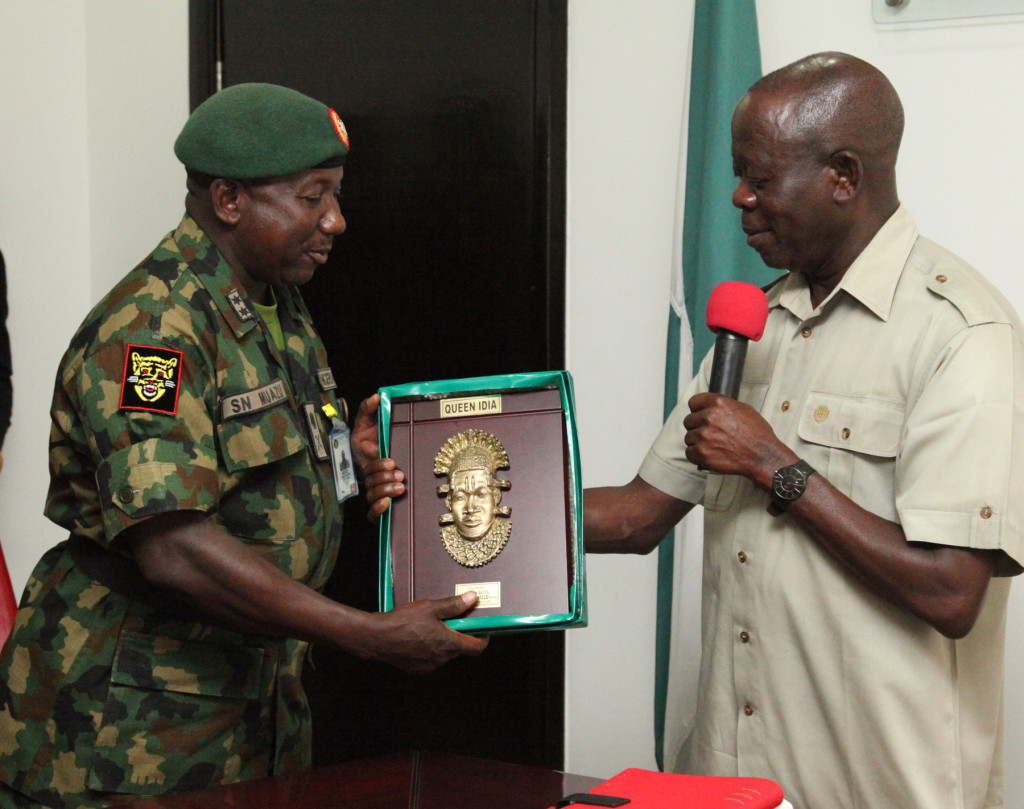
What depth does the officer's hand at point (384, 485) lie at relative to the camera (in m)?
1.76

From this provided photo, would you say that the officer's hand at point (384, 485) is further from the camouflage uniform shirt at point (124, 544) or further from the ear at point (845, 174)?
the ear at point (845, 174)

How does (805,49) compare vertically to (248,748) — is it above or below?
above

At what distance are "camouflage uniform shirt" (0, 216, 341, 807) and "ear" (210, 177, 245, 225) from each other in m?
0.06

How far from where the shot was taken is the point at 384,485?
1.77m

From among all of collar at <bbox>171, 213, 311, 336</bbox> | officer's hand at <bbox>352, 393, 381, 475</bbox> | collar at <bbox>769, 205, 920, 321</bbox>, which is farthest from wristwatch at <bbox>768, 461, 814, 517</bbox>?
collar at <bbox>171, 213, 311, 336</bbox>

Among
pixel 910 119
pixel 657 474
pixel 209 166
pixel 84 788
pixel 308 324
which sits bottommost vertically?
pixel 84 788

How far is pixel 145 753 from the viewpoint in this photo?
171 centimetres

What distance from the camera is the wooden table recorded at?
4.53 feet

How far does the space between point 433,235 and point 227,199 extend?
48.9 inches

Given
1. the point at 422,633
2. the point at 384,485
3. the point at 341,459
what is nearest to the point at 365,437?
the point at 341,459

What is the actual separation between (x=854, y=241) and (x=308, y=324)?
107 cm

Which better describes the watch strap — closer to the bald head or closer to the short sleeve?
the short sleeve

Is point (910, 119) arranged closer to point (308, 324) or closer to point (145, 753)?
point (308, 324)

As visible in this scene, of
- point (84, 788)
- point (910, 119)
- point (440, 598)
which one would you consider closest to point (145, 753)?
point (84, 788)
